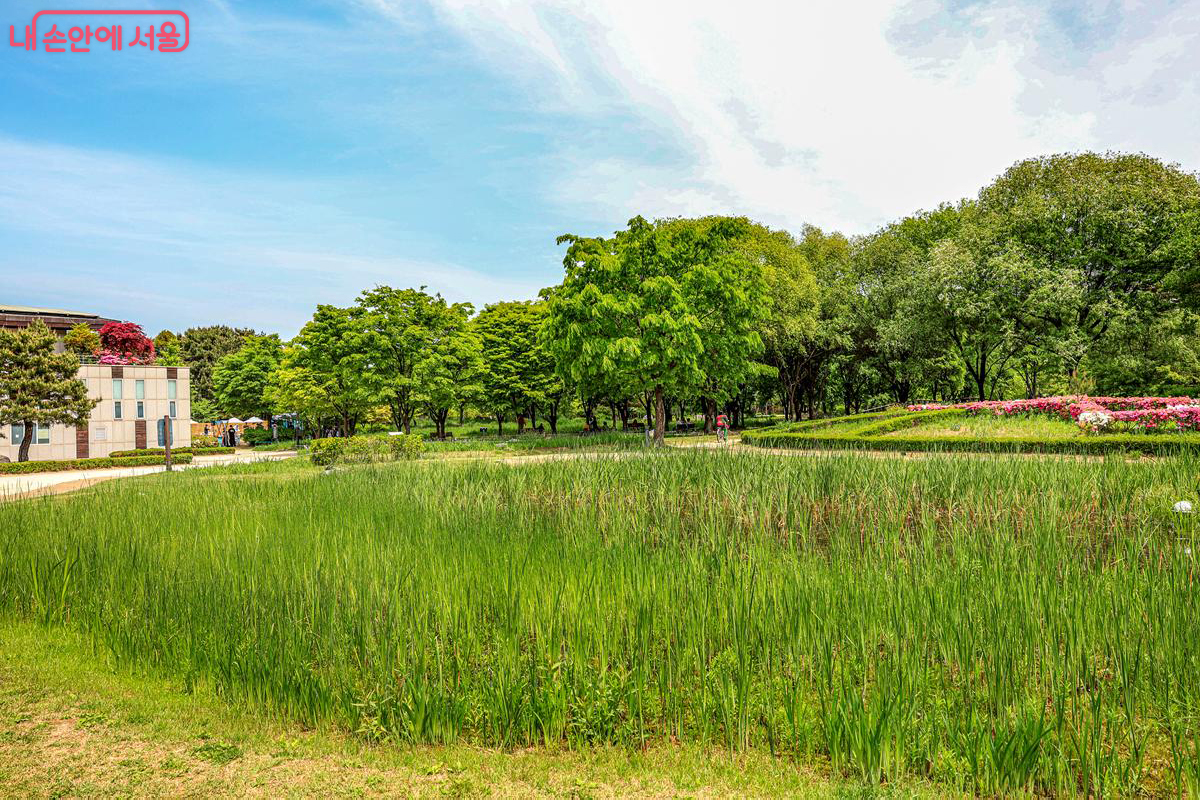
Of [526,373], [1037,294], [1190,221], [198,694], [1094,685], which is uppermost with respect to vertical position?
[1190,221]

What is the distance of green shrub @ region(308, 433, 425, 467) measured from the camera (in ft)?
59.4

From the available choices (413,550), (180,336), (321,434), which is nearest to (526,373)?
(321,434)

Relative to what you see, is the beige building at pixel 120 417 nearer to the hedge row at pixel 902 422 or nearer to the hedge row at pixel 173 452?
the hedge row at pixel 173 452

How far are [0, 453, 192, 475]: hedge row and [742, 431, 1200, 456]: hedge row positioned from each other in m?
24.9

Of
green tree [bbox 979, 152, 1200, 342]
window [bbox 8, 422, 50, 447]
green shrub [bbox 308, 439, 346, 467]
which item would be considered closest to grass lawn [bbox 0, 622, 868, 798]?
green shrub [bbox 308, 439, 346, 467]

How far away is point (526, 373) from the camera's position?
32719mm

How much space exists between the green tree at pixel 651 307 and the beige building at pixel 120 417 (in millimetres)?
21532

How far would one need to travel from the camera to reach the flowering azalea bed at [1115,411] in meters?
13.9

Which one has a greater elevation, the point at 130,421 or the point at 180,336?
the point at 180,336

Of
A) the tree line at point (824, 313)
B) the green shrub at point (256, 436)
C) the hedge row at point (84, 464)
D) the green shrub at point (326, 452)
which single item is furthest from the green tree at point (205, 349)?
the green shrub at point (326, 452)

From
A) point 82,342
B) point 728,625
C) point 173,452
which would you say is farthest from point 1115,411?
point 82,342

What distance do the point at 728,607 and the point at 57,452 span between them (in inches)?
1455

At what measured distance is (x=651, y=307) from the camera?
2150cm

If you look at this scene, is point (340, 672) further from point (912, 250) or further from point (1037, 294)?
point (912, 250)
